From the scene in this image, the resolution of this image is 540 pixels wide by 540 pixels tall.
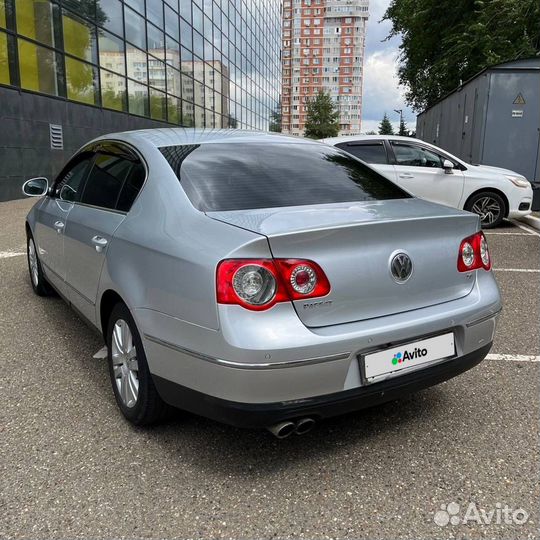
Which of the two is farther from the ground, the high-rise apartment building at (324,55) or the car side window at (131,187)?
the high-rise apartment building at (324,55)

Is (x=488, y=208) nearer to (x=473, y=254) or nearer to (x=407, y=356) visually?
(x=473, y=254)

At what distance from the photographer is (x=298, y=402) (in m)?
2.05

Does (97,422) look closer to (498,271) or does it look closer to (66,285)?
(66,285)

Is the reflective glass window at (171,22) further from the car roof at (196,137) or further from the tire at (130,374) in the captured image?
the tire at (130,374)

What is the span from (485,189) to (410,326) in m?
7.51

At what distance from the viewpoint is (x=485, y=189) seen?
8898 mm

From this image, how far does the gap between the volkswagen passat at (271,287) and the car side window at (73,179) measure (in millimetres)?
683

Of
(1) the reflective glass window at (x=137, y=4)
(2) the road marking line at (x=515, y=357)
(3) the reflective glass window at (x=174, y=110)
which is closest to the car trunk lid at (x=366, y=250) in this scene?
(2) the road marking line at (x=515, y=357)

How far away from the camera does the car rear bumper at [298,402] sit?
204cm

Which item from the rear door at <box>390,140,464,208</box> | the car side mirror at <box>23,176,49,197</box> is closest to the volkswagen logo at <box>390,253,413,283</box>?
the car side mirror at <box>23,176,49,197</box>

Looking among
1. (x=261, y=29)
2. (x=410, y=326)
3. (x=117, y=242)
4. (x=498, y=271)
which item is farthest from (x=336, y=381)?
(x=261, y=29)

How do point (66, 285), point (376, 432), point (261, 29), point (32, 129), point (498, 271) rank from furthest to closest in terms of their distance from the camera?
1. point (261, 29)
2. point (32, 129)
3. point (498, 271)
4. point (66, 285)
5. point (376, 432)

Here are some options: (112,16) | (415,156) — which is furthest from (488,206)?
(112,16)

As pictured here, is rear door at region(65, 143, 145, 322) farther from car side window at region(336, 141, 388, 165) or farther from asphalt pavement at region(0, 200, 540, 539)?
car side window at region(336, 141, 388, 165)
